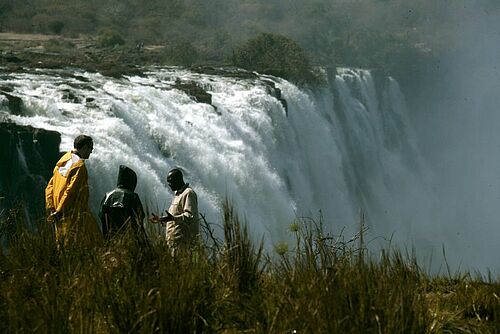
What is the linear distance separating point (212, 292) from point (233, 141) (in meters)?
15.1

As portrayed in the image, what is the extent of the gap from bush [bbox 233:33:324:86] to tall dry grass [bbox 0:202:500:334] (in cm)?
2881

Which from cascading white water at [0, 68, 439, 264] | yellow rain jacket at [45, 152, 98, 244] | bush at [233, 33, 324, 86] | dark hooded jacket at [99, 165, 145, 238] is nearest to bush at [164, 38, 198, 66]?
bush at [233, 33, 324, 86]

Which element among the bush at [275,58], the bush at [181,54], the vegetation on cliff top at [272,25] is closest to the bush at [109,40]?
the vegetation on cliff top at [272,25]

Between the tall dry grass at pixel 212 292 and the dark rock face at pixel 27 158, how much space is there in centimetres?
786

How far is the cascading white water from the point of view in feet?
52.4

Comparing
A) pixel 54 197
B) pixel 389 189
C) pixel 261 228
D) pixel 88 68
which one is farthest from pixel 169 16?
pixel 54 197

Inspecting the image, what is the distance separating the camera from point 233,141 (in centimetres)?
2019

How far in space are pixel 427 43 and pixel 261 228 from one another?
236ft

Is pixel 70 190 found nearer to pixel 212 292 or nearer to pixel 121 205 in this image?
pixel 121 205

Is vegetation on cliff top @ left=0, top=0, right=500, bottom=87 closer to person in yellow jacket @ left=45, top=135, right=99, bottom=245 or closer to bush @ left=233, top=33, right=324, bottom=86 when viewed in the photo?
bush @ left=233, top=33, right=324, bottom=86

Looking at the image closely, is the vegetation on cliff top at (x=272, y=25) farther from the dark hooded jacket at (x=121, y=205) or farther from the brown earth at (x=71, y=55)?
the dark hooded jacket at (x=121, y=205)

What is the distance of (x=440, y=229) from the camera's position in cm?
3859

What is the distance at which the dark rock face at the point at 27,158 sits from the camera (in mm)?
13438

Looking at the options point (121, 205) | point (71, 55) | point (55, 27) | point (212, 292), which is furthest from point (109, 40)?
point (212, 292)
